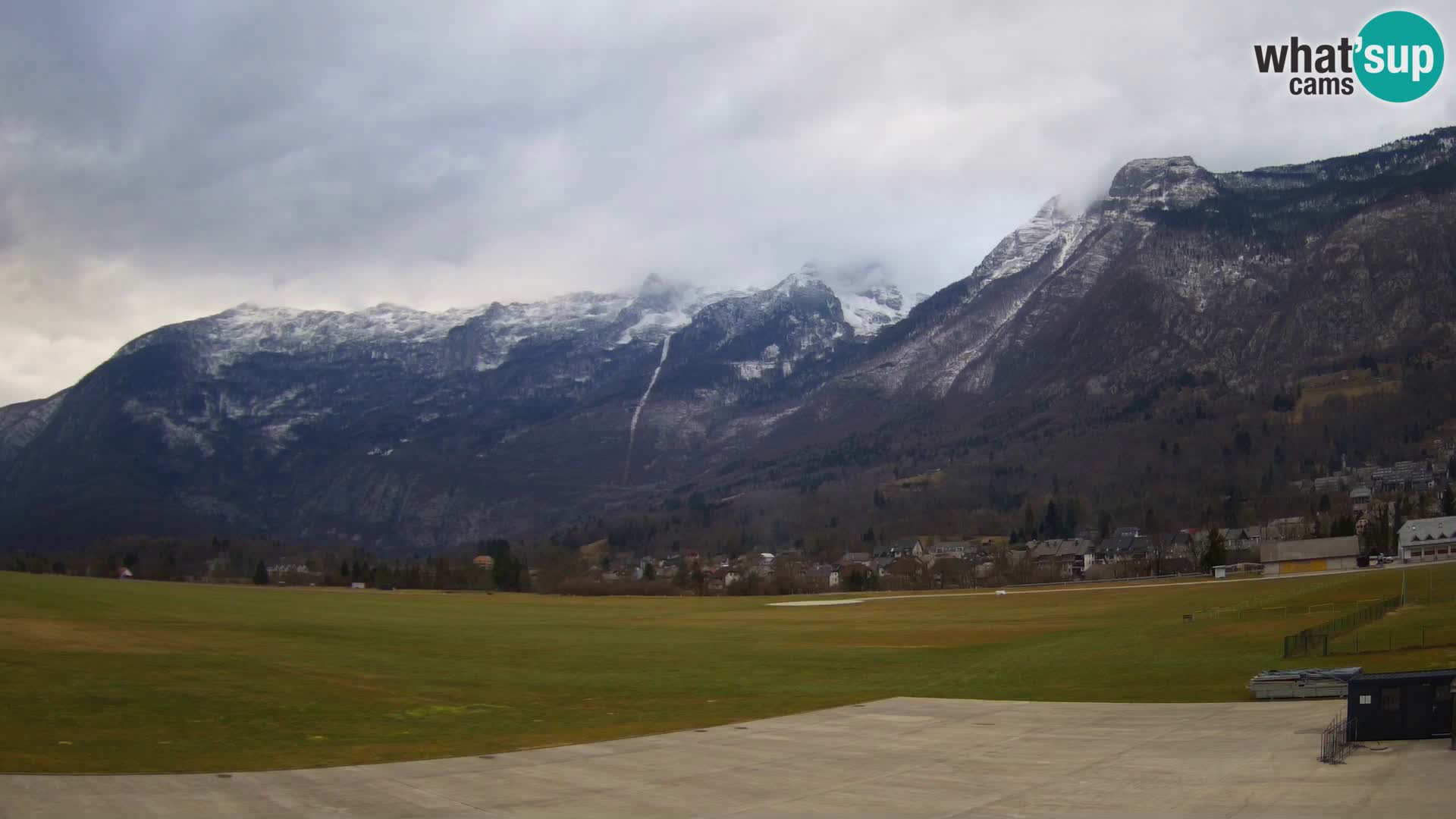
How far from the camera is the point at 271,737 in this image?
36125mm

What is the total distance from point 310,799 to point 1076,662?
40.9m

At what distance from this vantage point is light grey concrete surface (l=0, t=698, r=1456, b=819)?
26.7 meters

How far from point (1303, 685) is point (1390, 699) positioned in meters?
10.3

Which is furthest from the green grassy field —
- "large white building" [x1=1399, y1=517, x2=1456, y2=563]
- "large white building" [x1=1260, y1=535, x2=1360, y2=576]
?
"large white building" [x1=1260, y1=535, x2=1360, y2=576]

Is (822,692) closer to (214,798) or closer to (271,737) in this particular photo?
(271,737)

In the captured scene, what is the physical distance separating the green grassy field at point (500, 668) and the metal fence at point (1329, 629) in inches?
49.5

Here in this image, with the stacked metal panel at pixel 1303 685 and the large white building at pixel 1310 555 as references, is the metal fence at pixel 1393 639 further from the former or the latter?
the large white building at pixel 1310 555

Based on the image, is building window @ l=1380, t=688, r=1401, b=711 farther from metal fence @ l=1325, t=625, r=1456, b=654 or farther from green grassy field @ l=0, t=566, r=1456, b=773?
metal fence @ l=1325, t=625, r=1456, b=654

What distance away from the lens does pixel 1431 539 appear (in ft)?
413

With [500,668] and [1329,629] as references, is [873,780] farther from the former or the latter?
[1329,629]

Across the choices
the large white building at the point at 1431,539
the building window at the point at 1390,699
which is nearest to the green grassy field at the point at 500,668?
the building window at the point at 1390,699

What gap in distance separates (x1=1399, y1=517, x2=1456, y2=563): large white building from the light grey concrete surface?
100 m

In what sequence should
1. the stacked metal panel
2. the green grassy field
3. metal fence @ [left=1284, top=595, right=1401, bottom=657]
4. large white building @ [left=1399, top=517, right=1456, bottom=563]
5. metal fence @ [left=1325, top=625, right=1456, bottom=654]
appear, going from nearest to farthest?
the green grassy field → the stacked metal panel → metal fence @ [left=1325, top=625, right=1456, bottom=654] → metal fence @ [left=1284, top=595, right=1401, bottom=657] → large white building @ [left=1399, top=517, right=1456, bottom=563]

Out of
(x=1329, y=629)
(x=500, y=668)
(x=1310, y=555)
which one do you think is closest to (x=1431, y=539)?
(x=1310, y=555)
